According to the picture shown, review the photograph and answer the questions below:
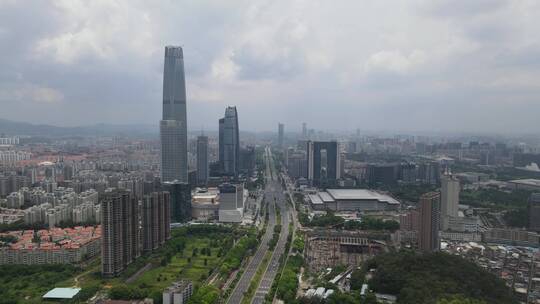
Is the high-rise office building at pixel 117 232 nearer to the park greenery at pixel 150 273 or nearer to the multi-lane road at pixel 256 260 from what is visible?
the park greenery at pixel 150 273

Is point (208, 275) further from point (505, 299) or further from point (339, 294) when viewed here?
point (505, 299)

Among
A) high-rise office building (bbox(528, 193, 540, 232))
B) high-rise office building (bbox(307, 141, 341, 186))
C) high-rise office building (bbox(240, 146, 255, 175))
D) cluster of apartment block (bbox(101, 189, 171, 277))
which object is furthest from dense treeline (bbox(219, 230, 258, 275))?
high-rise office building (bbox(240, 146, 255, 175))

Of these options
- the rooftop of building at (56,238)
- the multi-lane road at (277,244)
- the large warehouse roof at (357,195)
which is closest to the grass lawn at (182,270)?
the multi-lane road at (277,244)

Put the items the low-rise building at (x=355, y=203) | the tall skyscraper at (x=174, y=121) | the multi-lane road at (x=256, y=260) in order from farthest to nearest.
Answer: the tall skyscraper at (x=174, y=121), the low-rise building at (x=355, y=203), the multi-lane road at (x=256, y=260)

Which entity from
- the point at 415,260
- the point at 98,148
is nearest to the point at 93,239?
the point at 415,260

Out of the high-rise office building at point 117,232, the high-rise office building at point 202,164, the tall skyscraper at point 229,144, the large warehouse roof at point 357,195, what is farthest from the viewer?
the tall skyscraper at point 229,144

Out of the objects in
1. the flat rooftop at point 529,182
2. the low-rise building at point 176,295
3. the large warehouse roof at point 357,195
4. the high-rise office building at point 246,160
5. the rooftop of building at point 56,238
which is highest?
the high-rise office building at point 246,160

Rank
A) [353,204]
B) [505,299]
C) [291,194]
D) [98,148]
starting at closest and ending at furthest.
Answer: [505,299], [353,204], [291,194], [98,148]
